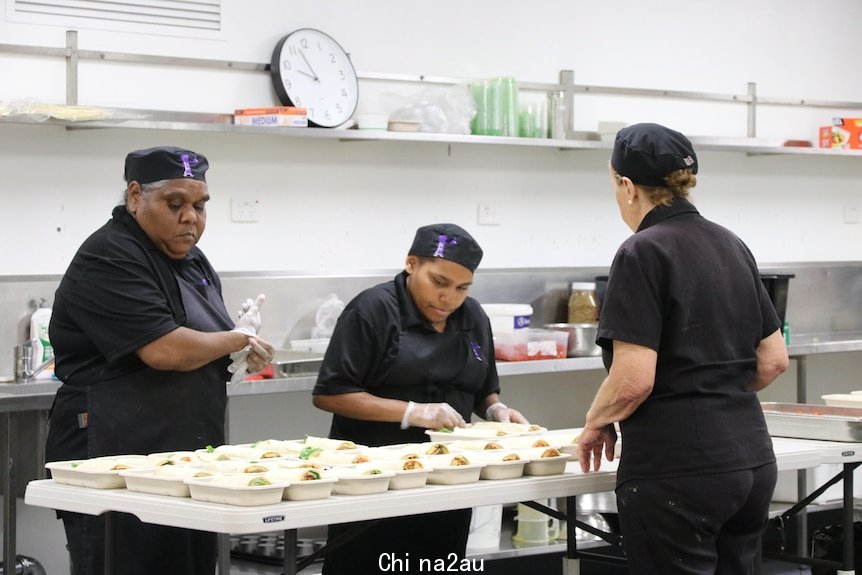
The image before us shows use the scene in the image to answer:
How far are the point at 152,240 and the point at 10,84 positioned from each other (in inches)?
68.7

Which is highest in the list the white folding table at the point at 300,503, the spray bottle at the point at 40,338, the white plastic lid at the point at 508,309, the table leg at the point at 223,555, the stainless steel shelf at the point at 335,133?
the stainless steel shelf at the point at 335,133

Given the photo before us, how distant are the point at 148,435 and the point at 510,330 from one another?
226cm

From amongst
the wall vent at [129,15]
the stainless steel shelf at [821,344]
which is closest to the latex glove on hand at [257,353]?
the wall vent at [129,15]

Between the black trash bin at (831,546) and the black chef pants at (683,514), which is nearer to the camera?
the black chef pants at (683,514)

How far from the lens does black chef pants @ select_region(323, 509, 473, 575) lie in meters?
3.31

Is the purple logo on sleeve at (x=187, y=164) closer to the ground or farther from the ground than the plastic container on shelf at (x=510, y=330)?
farther from the ground

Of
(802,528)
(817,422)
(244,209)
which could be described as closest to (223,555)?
(244,209)

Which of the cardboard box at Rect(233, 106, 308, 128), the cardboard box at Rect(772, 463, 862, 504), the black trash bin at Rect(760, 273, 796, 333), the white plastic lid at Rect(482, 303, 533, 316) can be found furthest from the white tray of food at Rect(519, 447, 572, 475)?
the cardboard box at Rect(772, 463, 862, 504)

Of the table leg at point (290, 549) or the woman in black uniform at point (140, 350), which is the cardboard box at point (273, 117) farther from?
the table leg at point (290, 549)

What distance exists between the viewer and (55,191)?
4.59 meters

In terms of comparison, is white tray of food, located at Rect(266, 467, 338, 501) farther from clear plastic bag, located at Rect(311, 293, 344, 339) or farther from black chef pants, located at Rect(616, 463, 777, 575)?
clear plastic bag, located at Rect(311, 293, 344, 339)

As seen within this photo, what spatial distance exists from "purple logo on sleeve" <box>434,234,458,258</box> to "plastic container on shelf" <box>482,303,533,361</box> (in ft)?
5.16

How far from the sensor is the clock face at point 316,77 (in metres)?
4.93

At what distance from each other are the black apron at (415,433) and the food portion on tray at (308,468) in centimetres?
26
